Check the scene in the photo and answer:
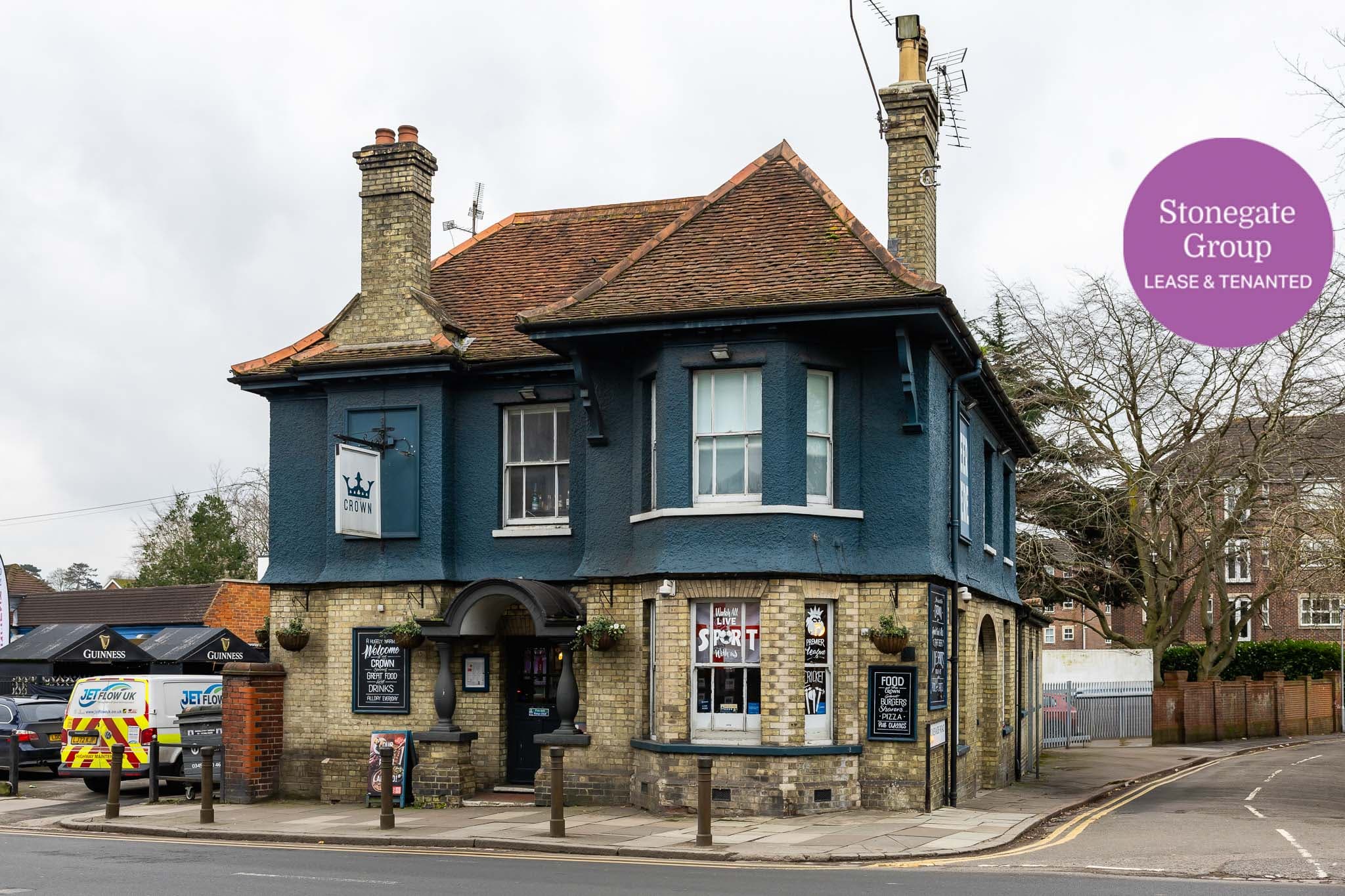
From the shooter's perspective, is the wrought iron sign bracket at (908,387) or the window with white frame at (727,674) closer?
the wrought iron sign bracket at (908,387)

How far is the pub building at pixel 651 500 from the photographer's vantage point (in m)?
16.8

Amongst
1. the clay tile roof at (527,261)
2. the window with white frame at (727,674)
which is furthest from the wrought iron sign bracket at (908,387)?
the clay tile roof at (527,261)

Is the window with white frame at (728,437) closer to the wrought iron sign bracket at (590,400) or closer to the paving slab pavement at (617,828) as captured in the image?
the wrought iron sign bracket at (590,400)

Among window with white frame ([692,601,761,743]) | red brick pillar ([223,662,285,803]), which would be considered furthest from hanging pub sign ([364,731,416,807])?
window with white frame ([692,601,761,743])

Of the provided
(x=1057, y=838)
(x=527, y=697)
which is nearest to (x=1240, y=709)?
(x=1057, y=838)

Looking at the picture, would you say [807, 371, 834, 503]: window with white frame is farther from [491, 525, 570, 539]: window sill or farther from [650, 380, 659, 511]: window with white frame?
[491, 525, 570, 539]: window sill

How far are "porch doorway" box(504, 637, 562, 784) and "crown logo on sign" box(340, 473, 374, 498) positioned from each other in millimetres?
2792

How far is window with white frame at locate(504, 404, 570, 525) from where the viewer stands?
19.5m

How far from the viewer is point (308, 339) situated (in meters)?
21.1

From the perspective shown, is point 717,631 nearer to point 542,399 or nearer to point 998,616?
point 542,399

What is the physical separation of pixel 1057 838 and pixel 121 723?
13461 millimetres

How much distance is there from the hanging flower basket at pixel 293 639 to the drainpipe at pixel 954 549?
29.3 ft

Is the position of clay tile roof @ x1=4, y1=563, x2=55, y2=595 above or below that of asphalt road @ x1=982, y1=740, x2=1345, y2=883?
above

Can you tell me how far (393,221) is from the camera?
802 inches
